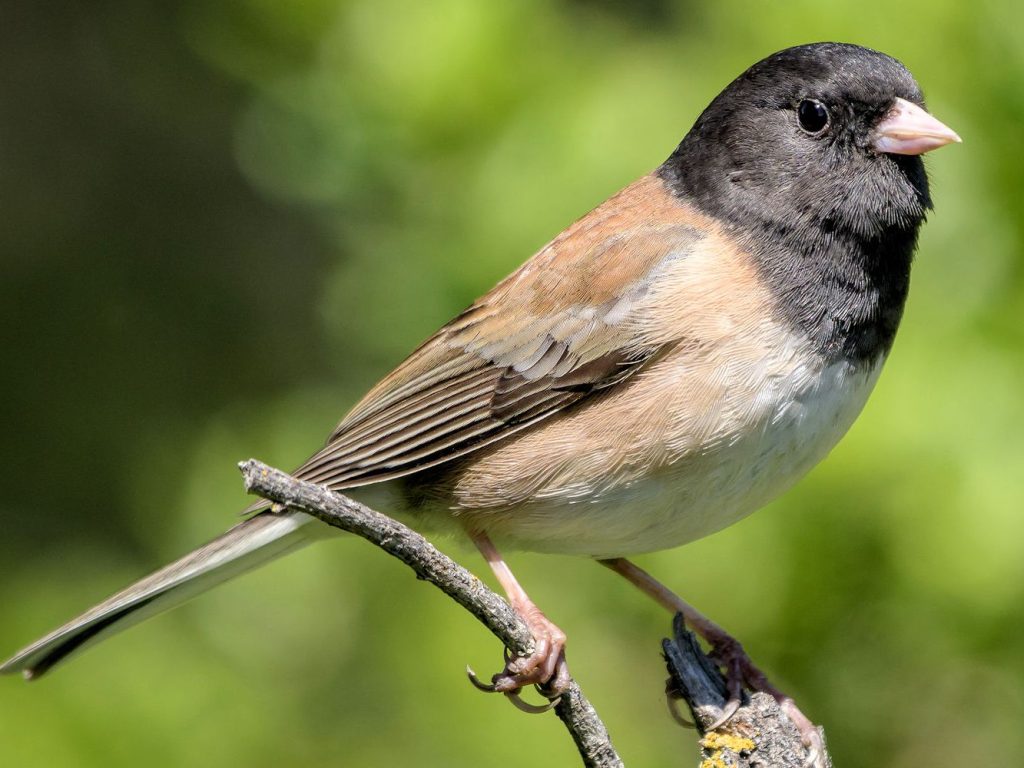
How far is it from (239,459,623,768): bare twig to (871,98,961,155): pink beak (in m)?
1.07

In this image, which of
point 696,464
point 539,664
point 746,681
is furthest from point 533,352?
point 746,681

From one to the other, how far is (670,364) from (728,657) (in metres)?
0.58

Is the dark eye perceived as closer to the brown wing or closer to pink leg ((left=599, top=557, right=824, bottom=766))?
the brown wing

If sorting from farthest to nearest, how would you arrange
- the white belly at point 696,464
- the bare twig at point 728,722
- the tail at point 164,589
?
1. the tail at point 164,589
2. the white belly at point 696,464
3. the bare twig at point 728,722

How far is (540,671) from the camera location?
2.33 meters

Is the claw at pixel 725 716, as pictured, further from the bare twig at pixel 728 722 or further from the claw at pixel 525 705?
the claw at pixel 525 705

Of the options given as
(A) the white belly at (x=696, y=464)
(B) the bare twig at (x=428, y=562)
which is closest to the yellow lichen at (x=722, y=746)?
(B) the bare twig at (x=428, y=562)

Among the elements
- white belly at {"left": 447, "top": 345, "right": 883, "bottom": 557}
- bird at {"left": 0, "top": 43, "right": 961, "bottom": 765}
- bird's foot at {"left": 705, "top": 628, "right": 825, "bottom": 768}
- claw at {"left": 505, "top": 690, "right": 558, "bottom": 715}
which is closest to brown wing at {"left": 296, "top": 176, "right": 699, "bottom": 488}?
bird at {"left": 0, "top": 43, "right": 961, "bottom": 765}

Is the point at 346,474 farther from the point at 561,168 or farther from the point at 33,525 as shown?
the point at 33,525

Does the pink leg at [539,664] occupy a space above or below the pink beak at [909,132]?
below

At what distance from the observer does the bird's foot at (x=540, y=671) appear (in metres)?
2.30

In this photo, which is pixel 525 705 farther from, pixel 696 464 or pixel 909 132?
pixel 909 132

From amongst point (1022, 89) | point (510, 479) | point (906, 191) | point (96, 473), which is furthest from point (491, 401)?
point (96, 473)

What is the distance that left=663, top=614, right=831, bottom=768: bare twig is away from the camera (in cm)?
213
